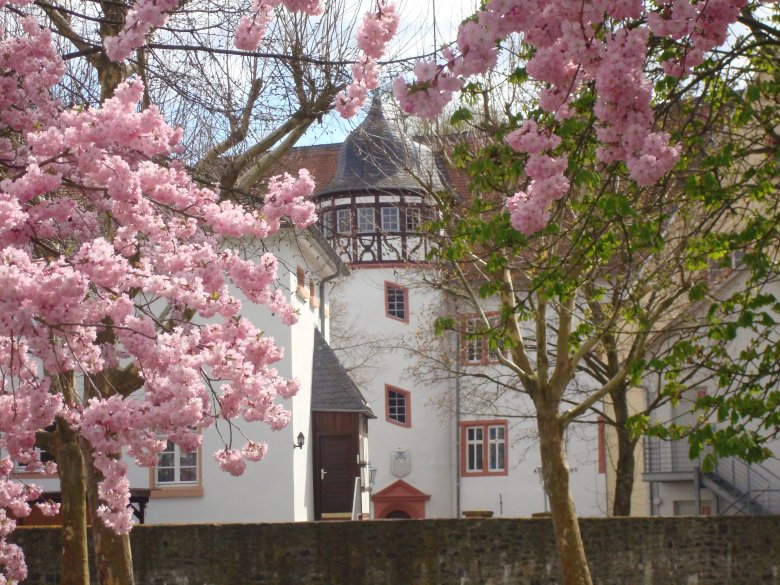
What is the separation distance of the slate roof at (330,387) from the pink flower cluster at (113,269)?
22136 mm

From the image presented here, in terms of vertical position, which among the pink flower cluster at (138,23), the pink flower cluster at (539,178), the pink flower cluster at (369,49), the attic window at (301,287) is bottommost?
the pink flower cluster at (539,178)

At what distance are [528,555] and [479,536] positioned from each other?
2.65 ft

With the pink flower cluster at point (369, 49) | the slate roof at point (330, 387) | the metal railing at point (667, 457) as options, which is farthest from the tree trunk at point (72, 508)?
the metal railing at point (667, 457)

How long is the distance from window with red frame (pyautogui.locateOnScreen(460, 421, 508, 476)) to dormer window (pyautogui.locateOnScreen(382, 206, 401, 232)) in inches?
298

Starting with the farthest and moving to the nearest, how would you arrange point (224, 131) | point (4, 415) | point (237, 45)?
point (224, 131) < point (237, 45) < point (4, 415)

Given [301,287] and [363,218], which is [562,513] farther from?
[363,218]

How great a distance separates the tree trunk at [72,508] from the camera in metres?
14.7

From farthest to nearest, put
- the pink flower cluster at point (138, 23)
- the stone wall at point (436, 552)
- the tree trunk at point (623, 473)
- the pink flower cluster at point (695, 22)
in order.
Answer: the tree trunk at point (623, 473)
the stone wall at point (436, 552)
the pink flower cluster at point (138, 23)
the pink flower cluster at point (695, 22)

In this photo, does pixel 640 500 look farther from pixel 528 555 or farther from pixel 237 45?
pixel 237 45

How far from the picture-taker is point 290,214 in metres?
10.6

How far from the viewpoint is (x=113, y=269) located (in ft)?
24.7

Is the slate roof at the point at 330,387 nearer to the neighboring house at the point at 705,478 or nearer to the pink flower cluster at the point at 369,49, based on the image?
the neighboring house at the point at 705,478

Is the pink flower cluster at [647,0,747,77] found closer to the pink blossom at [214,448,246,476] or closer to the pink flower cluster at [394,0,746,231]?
the pink flower cluster at [394,0,746,231]

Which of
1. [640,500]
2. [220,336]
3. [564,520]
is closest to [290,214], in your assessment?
[220,336]
